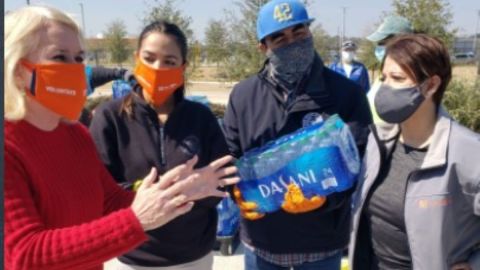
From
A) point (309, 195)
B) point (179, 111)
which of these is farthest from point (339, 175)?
point (179, 111)

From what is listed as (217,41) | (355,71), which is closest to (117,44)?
(217,41)

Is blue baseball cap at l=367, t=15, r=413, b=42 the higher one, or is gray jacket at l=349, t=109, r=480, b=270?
blue baseball cap at l=367, t=15, r=413, b=42

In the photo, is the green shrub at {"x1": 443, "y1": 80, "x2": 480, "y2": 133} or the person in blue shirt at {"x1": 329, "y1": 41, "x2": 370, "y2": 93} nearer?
the person in blue shirt at {"x1": 329, "y1": 41, "x2": 370, "y2": 93}

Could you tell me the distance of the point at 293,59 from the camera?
2.57 meters

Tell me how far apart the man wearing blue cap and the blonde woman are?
686mm

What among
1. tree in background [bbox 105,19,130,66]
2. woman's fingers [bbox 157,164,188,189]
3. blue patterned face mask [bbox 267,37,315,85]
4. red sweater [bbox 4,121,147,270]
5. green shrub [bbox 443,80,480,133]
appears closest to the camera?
red sweater [bbox 4,121,147,270]

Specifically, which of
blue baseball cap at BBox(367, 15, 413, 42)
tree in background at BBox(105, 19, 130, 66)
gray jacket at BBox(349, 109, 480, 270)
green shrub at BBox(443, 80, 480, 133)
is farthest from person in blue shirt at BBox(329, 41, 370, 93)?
tree in background at BBox(105, 19, 130, 66)

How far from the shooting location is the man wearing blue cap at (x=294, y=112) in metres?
2.53

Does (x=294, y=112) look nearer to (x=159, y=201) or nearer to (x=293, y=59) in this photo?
(x=293, y=59)

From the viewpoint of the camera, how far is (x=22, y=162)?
1.59m

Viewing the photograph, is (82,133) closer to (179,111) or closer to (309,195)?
(179,111)

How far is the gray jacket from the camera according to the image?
6.59 feet

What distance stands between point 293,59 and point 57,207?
1419mm

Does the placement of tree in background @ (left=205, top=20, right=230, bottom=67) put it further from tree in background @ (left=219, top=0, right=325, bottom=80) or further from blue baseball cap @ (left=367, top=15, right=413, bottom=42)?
blue baseball cap @ (left=367, top=15, right=413, bottom=42)
